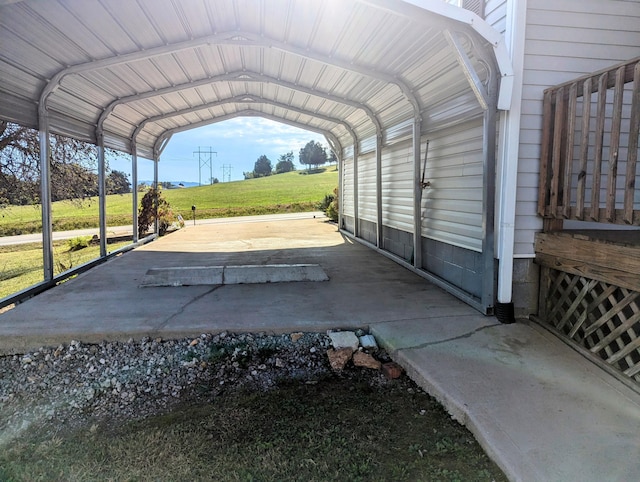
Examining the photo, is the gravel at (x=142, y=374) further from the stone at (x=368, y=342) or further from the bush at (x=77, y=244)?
the bush at (x=77, y=244)

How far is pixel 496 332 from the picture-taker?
12.4 ft

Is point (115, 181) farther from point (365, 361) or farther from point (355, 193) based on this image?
point (365, 361)

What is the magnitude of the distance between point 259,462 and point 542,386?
6.34 feet

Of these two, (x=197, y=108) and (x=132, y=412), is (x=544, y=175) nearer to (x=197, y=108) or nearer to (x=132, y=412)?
(x=132, y=412)

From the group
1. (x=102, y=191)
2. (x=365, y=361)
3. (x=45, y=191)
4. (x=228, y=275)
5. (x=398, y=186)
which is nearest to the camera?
(x=365, y=361)

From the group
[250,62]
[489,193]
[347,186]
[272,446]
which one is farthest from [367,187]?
[272,446]

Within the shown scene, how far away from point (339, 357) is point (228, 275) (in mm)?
2880

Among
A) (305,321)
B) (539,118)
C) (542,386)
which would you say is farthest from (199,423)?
(539,118)

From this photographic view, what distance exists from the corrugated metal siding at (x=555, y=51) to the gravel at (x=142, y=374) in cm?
211

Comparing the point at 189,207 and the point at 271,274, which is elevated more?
the point at 189,207

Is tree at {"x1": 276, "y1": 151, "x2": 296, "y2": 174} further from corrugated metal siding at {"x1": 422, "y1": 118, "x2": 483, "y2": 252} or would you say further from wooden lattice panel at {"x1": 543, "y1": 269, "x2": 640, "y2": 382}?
wooden lattice panel at {"x1": 543, "y1": 269, "x2": 640, "y2": 382}

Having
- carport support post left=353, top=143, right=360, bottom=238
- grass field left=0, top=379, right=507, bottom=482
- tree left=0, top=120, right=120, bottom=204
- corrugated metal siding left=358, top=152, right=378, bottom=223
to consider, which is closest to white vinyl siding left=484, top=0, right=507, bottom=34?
grass field left=0, top=379, right=507, bottom=482

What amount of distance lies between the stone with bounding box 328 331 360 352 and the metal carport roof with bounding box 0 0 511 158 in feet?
8.45

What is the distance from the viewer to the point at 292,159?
245 ft
